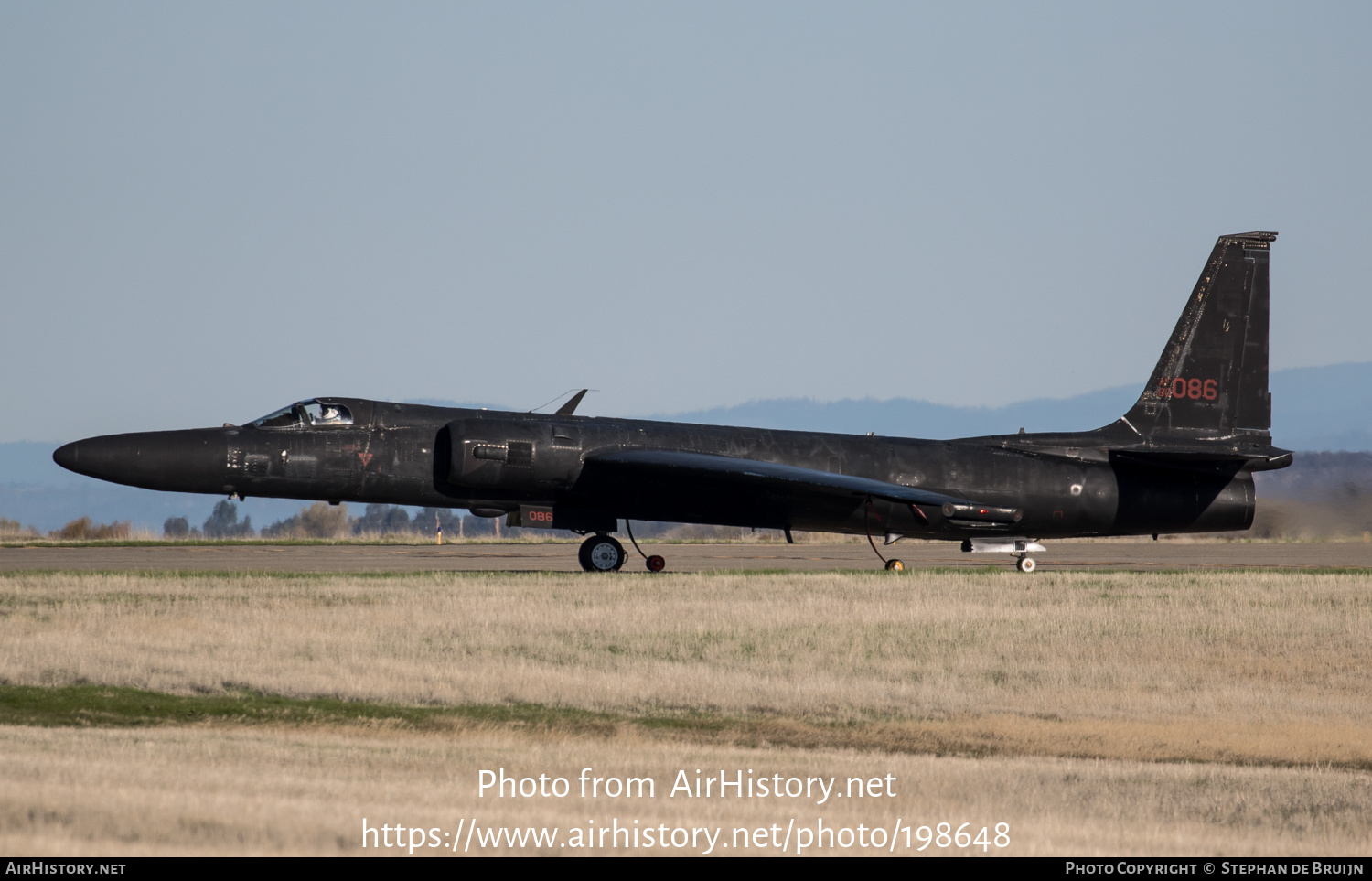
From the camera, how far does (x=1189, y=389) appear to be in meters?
28.9

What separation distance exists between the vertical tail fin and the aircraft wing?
5191 millimetres

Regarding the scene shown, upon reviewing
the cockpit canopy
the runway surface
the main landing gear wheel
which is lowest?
the runway surface

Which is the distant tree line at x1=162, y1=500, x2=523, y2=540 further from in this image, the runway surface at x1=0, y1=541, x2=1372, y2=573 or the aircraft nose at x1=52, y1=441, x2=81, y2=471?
the aircraft nose at x1=52, y1=441, x2=81, y2=471

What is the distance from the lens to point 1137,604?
71.5 ft

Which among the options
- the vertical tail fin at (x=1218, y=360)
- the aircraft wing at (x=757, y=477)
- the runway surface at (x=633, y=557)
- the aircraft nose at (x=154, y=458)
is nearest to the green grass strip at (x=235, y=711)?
the aircraft nose at (x=154, y=458)

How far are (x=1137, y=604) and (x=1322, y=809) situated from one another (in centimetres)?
1261

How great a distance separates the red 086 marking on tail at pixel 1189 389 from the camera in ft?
94.6

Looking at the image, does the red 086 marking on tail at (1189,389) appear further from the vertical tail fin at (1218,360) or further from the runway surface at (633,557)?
the runway surface at (633,557)

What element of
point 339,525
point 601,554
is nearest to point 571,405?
point 601,554

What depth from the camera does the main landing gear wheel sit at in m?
26.4

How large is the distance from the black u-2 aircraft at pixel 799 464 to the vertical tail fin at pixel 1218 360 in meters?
0.03

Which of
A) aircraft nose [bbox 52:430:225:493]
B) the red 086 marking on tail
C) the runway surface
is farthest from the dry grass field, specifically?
the runway surface

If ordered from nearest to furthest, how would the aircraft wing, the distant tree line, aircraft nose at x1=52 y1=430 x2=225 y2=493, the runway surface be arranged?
aircraft nose at x1=52 y1=430 x2=225 y2=493, the aircraft wing, the runway surface, the distant tree line

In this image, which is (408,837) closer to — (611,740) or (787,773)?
(787,773)
